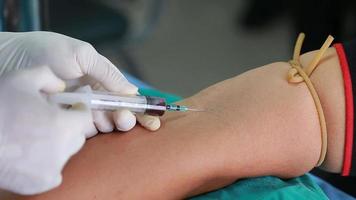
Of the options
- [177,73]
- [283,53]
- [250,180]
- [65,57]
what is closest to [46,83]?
[65,57]

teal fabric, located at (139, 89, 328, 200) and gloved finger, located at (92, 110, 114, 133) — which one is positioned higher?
gloved finger, located at (92, 110, 114, 133)

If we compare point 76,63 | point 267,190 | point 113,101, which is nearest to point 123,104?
point 113,101

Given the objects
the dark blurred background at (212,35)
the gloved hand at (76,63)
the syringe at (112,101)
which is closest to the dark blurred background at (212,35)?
the dark blurred background at (212,35)

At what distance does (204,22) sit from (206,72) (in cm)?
51

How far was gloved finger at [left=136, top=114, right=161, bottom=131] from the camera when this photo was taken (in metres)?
1.07

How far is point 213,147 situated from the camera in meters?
1.06

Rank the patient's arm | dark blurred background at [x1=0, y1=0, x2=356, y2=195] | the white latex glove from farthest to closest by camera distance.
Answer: dark blurred background at [x1=0, y1=0, x2=356, y2=195] < the patient's arm < the white latex glove

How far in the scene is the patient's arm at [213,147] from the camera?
1.02 metres

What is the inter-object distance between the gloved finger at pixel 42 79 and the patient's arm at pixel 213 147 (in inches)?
6.6

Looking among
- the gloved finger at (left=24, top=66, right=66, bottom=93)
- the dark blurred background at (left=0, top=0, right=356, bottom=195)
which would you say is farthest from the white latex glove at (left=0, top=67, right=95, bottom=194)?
the dark blurred background at (left=0, top=0, right=356, bottom=195)

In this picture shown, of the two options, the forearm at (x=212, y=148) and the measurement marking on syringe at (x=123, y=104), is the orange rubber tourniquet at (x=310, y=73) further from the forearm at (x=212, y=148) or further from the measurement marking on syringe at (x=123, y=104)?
the measurement marking on syringe at (x=123, y=104)

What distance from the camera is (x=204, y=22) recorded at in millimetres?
3551

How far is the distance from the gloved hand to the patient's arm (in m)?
0.04

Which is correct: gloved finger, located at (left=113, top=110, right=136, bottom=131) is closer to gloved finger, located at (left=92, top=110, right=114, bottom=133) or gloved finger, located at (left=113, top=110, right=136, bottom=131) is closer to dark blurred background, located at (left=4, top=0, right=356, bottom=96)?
gloved finger, located at (left=92, top=110, right=114, bottom=133)
